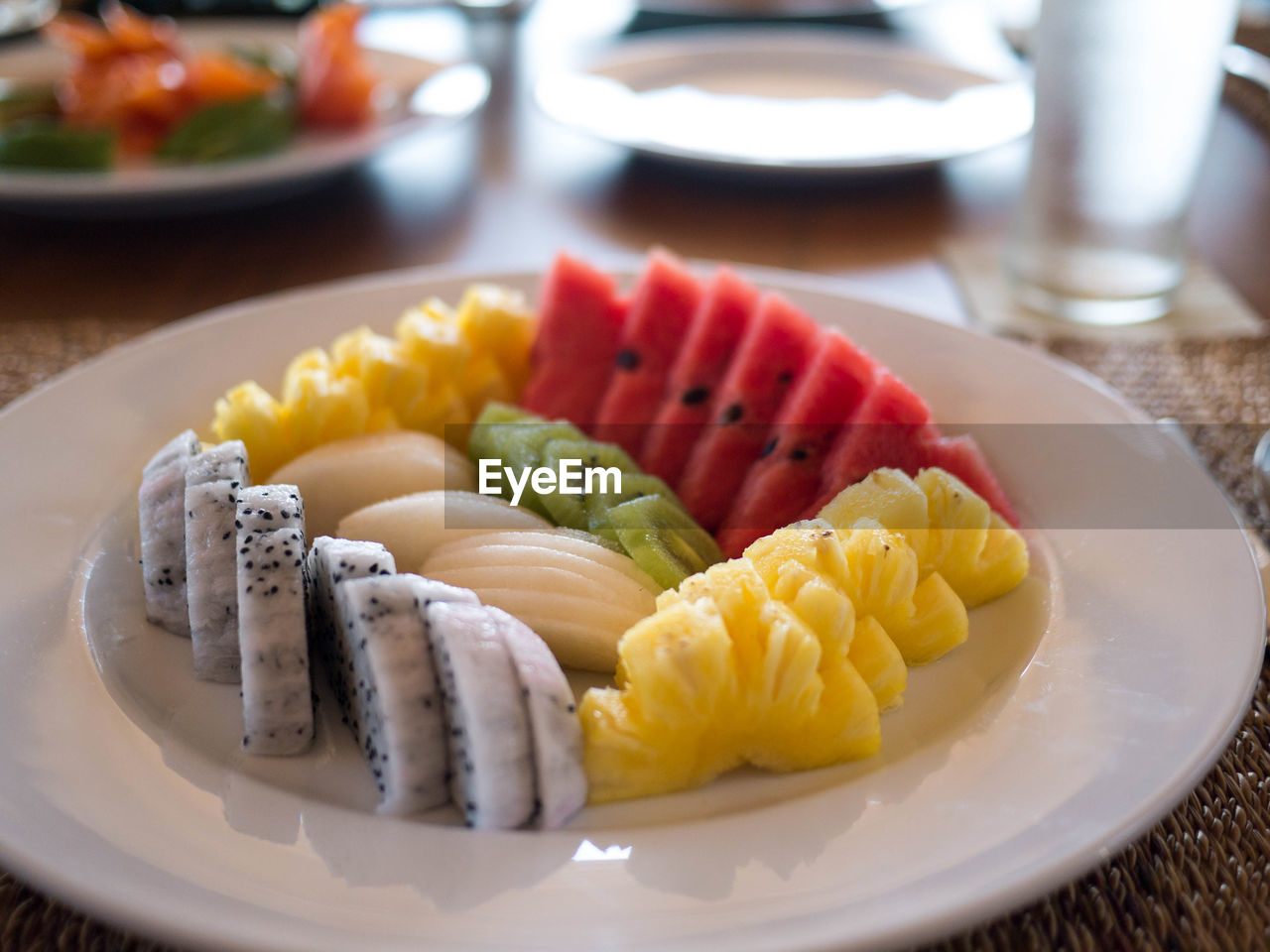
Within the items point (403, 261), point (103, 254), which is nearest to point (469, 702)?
point (403, 261)

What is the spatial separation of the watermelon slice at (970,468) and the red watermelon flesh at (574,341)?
0.51m

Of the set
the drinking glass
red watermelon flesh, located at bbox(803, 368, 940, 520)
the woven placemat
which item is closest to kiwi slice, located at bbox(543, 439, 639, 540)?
red watermelon flesh, located at bbox(803, 368, 940, 520)

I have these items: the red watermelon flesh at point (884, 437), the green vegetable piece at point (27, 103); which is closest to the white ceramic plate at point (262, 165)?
the green vegetable piece at point (27, 103)

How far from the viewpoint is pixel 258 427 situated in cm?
138

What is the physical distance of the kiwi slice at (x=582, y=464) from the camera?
4.36 feet

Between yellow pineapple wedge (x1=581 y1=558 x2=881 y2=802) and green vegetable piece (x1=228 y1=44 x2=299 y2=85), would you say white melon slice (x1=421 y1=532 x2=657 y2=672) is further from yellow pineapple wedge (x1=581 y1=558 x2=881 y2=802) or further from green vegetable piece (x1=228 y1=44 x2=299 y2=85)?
green vegetable piece (x1=228 y1=44 x2=299 y2=85)

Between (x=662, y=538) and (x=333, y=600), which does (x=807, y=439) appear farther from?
(x=333, y=600)

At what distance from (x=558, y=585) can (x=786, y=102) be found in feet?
6.76

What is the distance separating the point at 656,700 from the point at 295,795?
0.33m

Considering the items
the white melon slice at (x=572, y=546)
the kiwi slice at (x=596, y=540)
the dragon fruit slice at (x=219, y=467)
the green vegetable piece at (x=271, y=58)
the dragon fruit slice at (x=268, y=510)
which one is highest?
the dragon fruit slice at (x=268, y=510)

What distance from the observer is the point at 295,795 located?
96 cm

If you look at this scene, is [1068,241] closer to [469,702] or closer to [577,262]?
[577,262]

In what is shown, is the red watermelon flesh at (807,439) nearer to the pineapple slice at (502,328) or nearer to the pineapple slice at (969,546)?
the pineapple slice at (969,546)

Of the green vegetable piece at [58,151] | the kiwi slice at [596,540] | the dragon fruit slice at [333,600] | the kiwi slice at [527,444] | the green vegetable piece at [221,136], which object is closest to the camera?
the dragon fruit slice at [333,600]
